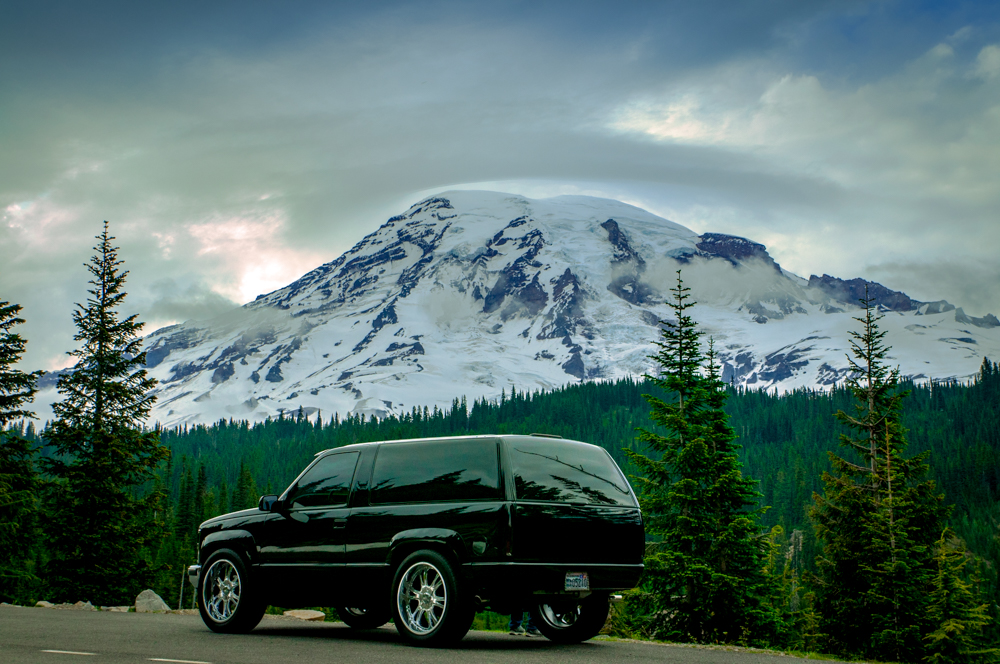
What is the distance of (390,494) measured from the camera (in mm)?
10750

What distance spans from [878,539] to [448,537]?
2143 cm

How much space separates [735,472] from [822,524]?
5.69 metres

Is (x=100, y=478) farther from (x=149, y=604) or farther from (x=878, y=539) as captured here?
(x=878, y=539)

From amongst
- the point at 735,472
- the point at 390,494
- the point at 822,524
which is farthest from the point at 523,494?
the point at 822,524

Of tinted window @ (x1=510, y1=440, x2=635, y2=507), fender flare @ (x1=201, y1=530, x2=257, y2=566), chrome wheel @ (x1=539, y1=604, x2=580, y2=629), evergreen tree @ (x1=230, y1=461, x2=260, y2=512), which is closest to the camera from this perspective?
tinted window @ (x1=510, y1=440, x2=635, y2=507)

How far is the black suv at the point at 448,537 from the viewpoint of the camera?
31.8 ft

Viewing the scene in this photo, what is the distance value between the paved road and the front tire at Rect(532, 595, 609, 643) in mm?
210

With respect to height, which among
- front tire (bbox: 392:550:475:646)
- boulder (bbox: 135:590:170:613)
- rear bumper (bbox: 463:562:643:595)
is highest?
rear bumper (bbox: 463:562:643:595)

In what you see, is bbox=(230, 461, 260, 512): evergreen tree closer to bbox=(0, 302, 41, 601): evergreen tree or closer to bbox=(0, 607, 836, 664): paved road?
bbox=(0, 302, 41, 601): evergreen tree

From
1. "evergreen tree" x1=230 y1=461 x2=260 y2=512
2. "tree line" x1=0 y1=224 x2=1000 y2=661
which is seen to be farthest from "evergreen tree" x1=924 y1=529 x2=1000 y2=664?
"evergreen tree" x1=230 y1=461 x2=260 y2=512

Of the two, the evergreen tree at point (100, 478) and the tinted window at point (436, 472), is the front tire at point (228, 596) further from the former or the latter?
the evergreen tree at point (100, 478)

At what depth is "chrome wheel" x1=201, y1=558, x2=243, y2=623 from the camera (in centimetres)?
1216

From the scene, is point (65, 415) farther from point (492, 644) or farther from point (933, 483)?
point (933, 483)

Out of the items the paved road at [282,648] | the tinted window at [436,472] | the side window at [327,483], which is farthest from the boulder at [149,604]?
the tinted window at [436,472]
